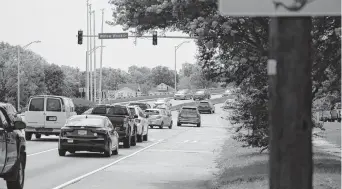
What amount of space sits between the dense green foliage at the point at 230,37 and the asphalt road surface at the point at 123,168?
283 centimetres

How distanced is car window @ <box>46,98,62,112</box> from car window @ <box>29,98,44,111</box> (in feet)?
0.89

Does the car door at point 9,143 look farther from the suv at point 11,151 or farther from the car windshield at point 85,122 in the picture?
the car windshield at point 85,122

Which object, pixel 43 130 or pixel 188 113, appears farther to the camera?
pixel 188 113

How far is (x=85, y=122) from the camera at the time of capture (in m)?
26.7

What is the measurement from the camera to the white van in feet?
119

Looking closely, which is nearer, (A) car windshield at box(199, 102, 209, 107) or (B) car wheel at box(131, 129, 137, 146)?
(B) car wheel at box(131, 129, 137, 146)

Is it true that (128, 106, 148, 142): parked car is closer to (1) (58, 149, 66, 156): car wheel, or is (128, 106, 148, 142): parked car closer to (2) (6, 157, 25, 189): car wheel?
(1) (58, 149, 66, 156): car wheel

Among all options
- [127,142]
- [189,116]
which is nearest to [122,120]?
[127,142]

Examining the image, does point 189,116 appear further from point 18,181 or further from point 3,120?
point 3,120

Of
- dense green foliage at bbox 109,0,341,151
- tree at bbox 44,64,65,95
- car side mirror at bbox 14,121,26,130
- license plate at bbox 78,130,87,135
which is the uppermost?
tree at bbox 44,64,65,95

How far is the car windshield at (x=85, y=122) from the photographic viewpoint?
1043 inches

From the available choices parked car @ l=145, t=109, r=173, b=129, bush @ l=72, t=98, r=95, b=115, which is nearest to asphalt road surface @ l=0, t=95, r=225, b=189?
parked car @ l=145, t=109, r=173, b=129

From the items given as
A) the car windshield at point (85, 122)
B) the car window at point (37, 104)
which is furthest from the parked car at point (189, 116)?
the car windshield at point (85, 122)

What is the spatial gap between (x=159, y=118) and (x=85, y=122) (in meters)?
29.3
